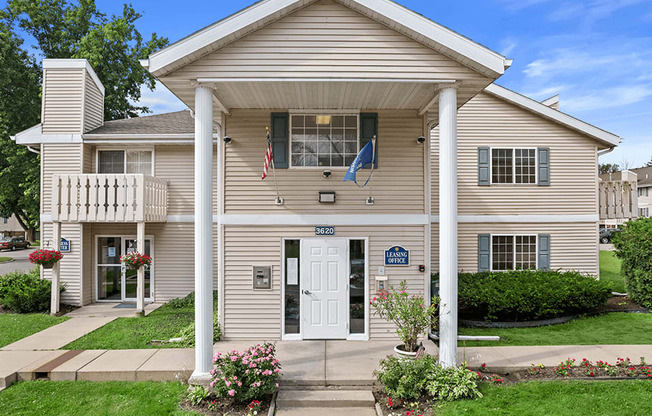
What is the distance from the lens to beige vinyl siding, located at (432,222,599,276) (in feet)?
40.5

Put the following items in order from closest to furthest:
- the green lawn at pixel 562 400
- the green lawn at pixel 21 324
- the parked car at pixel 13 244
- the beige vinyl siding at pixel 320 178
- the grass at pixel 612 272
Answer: the green lawn at pixel 562 400 < the beige vinyl siding at pixel 320 178 < the green lawn at pixel 21 324 < the grass at pixel 612 272 < the parked car at pixel 13 244

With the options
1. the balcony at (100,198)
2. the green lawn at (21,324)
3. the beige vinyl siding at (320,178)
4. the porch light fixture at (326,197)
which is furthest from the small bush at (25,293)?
the porch light fixture at (326,197)

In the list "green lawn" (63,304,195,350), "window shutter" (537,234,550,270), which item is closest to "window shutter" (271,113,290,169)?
"green lawn" (63,304,195,350)

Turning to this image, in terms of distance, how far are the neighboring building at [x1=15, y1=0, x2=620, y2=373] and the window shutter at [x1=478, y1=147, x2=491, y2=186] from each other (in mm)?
48

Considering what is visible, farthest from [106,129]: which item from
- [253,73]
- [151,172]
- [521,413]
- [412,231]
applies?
[521,413]

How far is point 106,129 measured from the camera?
500 inches

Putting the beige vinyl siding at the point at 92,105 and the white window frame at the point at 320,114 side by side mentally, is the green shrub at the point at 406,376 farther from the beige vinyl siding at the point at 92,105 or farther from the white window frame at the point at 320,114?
the beige vinyl siding at the point at 92,105

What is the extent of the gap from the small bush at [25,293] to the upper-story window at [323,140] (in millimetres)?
8799

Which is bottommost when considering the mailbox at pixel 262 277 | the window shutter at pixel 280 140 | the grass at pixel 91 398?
the grass at pixel 91 398

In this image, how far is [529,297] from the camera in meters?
9.04

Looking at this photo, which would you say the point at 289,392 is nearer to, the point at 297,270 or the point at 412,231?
the point at 297,270

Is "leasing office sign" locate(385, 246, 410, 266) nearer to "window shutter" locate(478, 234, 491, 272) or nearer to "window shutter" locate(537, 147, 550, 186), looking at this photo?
"window shutter" locate(478, 234, 491, 272)

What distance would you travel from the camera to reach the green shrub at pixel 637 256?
1027 cm

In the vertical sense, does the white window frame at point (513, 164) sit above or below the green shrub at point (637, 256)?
above
